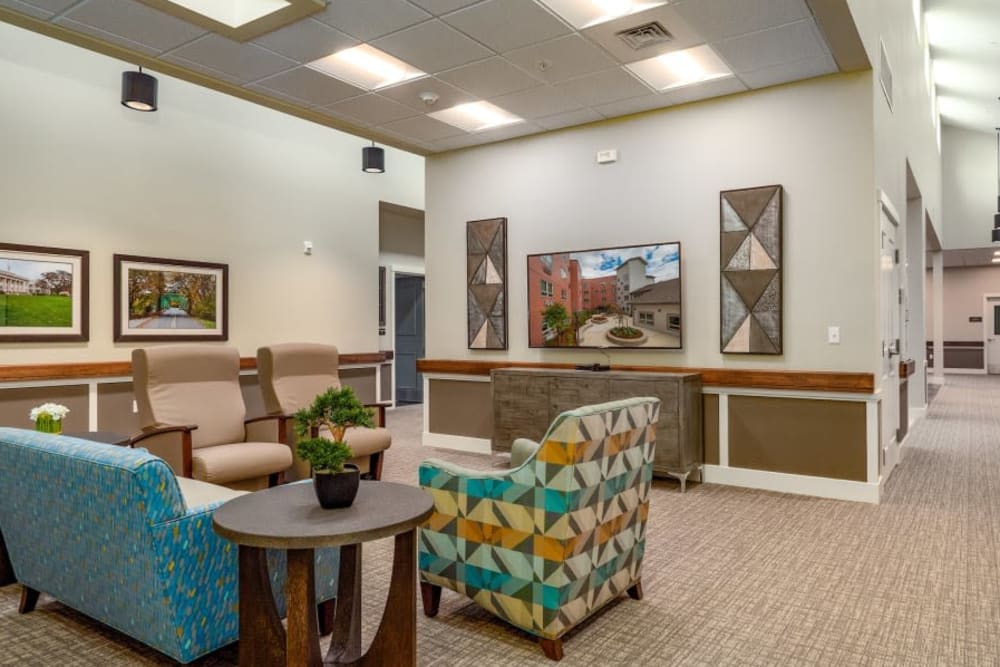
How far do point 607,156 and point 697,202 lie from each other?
890 mm

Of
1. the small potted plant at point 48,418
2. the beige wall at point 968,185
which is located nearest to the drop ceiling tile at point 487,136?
the small potted plant at point 48,418

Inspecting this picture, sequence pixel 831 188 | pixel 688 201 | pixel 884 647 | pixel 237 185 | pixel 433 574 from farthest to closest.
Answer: pixel 237 185 < pixel 688 201 < pixel 831 188 < pixel 433 574 < pixel 884 647

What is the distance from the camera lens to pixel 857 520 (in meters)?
4.11

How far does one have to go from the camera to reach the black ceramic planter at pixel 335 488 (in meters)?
2.09

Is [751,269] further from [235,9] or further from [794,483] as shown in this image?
[235,9]

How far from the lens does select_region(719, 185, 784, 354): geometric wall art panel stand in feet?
15.7

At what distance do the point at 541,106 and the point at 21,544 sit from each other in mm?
4308

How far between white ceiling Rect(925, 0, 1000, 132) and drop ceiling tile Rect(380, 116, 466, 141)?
22.3ft

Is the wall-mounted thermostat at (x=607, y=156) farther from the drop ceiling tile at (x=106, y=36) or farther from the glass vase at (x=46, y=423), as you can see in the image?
the glass vase at (x=46, y=423)

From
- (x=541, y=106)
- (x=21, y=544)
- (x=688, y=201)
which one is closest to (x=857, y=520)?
(x=688, y=201)

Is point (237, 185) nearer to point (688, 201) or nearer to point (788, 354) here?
point (688, 201)

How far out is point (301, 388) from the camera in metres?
5.21

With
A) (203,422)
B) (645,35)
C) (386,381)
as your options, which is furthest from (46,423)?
(386,381)

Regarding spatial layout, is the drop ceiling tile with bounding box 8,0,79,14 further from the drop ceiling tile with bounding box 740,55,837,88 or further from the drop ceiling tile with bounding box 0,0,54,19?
the drop ceiling tile with bounding box 740,55,837,88
